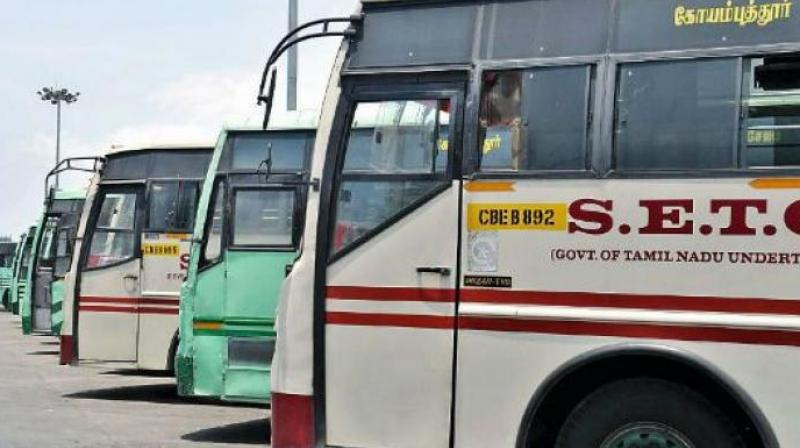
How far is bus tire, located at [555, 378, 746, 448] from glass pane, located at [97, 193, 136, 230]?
27.1 ft

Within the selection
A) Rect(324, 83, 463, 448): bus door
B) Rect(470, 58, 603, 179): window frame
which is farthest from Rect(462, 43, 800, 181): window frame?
Rect(324, 83, 463, 448): bus door

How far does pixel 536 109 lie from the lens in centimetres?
557

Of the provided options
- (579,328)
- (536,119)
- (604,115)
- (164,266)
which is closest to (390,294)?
(579,328)

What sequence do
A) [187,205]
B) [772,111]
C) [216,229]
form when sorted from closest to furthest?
[772,111]
[216,229]
[187,205]

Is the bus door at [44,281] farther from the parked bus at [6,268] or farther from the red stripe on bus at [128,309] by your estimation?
the parked bus at [6,268]

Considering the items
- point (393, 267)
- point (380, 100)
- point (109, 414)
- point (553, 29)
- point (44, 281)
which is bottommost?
point (109, 414)

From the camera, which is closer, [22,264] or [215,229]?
[215,229]

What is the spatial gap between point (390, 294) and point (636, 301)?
1.45 metres

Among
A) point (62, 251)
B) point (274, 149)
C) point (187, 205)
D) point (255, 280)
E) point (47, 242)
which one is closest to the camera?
point (255, 280)

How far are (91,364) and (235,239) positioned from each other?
12.8ft

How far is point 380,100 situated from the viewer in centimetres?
601

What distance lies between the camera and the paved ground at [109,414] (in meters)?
9.23

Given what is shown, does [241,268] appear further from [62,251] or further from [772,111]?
[62,251]

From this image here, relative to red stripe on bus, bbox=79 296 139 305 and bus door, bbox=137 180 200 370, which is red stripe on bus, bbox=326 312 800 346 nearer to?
bus door, bbox=137 180 200 370
